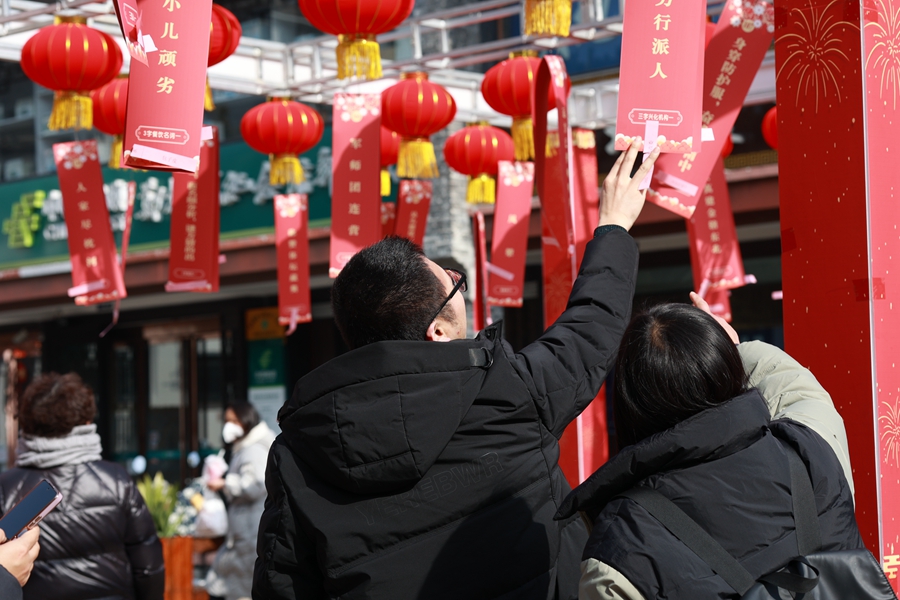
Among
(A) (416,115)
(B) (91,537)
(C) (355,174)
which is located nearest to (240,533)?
(B) (91,537)

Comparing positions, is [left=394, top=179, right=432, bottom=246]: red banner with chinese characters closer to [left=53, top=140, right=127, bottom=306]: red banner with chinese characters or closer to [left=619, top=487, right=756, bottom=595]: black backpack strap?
[left=53, top=140, right=127, bottom=306]: red banner with chinese characters

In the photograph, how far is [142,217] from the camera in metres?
12.1

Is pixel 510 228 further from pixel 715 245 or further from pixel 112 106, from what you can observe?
pixel 112 106

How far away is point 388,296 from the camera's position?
74.6 inches

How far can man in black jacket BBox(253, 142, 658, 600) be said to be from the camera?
5.87ft

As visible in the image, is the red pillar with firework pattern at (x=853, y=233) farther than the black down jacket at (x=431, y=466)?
Yes

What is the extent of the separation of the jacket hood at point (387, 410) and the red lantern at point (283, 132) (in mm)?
5225

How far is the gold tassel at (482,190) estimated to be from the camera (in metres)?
7.50

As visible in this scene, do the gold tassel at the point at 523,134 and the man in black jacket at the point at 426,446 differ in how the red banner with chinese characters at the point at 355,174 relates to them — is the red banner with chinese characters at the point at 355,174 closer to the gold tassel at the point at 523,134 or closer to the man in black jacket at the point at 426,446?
the gold tassel at the point at 523,134

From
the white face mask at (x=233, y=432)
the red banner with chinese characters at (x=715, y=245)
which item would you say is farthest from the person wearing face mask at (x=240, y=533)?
the red banner with chinese characters at (x=715, y=245)

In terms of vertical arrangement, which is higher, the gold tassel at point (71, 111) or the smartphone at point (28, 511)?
the gold tassel at point (71, 111)

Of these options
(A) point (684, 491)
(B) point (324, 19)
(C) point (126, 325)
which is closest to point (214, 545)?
(B) point (324, 19)

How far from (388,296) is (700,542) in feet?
2.46

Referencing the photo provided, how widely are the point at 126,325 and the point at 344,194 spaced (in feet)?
28.3
